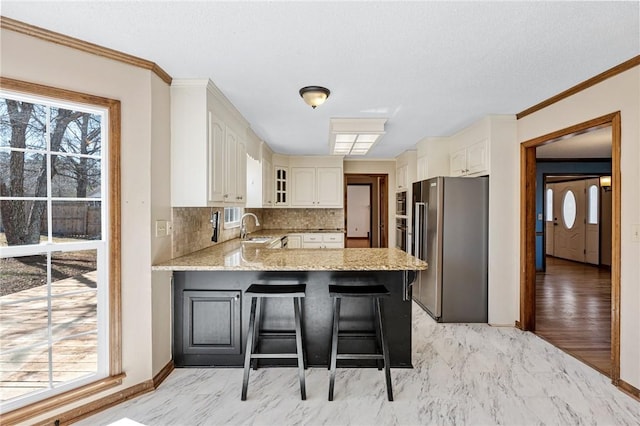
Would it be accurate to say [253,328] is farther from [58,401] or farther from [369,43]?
[369,43]

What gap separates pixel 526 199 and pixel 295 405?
10.1ft

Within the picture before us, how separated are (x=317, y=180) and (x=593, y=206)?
6.48 metres

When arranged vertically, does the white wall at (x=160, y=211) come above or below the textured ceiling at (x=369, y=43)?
below

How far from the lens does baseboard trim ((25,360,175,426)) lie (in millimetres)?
2049

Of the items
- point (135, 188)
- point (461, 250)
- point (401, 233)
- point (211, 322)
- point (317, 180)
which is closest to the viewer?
point (135, 188)

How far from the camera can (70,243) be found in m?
2.16

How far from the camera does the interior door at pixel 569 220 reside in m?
8.16

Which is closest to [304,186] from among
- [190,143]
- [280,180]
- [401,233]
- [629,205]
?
[280,180]

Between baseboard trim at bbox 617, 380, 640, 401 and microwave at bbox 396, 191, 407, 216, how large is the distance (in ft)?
12.4

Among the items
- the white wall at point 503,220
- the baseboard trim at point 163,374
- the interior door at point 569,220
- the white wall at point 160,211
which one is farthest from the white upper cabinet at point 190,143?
the interior door at point 569,220

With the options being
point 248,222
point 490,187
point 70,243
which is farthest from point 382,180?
point 70,243

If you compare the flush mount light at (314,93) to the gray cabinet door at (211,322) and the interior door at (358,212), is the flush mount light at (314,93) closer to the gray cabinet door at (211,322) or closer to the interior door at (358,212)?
the gray cabinet door at (211,322)

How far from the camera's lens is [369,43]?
2.13 metres

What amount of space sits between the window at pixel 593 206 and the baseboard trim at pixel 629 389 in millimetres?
6723
